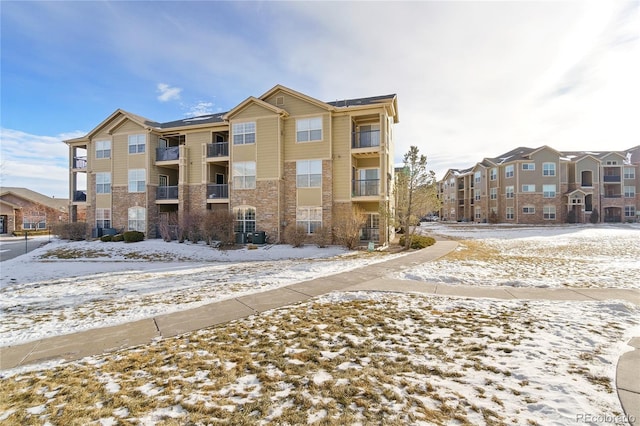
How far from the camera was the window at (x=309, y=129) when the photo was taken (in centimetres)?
2017

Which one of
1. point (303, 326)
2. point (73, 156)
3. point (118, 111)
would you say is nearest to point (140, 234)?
point (118, 111)

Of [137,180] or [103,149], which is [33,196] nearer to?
[103,149]

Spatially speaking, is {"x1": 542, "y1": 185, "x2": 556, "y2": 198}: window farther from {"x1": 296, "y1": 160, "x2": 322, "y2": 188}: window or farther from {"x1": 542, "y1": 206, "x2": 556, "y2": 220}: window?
{"x1": 296, "y1": 160, "x2": 322, "y2": 188}: window

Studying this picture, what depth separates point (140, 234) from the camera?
22.2 m

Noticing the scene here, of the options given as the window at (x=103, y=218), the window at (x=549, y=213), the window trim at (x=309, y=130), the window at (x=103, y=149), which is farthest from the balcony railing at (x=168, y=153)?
the window at (x=549, y=213)

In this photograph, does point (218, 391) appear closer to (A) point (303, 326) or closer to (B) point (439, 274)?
(A) point (303, 326)

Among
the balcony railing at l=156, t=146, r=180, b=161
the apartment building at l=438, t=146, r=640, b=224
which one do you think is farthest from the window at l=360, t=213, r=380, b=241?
the apartment building at l=438, t=146, r=640, b=224

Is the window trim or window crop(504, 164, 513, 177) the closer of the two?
the window trim

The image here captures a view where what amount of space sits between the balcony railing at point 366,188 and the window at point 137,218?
17117 millimetres

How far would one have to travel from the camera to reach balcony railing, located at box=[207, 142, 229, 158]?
22531mm

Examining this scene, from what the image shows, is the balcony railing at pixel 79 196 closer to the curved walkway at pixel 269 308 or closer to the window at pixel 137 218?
the window at pixel 137 218

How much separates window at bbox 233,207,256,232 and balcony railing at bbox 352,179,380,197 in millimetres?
7360

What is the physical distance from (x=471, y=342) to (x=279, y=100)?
66.0 feet

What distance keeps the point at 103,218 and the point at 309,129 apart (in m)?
19.7
